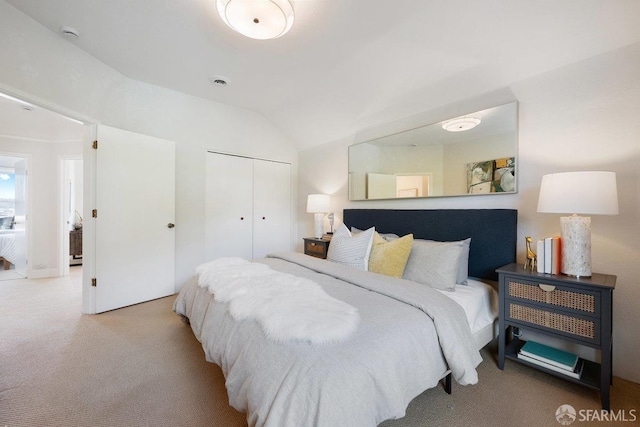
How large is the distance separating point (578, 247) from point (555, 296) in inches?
13.5

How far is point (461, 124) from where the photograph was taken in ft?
7.88

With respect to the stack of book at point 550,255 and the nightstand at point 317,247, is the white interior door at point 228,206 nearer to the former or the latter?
the nightstand at point 317,247

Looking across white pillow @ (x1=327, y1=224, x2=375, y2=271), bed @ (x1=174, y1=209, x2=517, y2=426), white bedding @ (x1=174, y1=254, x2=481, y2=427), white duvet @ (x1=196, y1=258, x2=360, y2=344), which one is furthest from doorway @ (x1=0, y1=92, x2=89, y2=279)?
white pillow @ (x1=327, y1=224, x2=375, y2=271)

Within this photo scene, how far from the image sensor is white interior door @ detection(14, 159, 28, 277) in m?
3.99

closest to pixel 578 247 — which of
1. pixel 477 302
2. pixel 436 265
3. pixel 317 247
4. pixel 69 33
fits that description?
pixel 477 302

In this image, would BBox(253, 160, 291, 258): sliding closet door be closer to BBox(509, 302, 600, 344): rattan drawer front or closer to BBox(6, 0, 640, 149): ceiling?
BBox(6, 0, 640, 149): ceiling

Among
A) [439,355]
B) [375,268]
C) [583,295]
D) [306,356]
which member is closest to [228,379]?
[306,356]

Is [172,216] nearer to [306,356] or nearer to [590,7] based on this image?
[306,356]

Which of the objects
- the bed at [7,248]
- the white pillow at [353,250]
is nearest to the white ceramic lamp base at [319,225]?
the white pillow at [353,250]

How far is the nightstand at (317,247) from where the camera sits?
332cm

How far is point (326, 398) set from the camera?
0.85 metres

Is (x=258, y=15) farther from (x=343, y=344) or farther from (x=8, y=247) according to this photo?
(x=8, y=247)

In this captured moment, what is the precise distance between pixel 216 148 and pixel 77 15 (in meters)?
1.84

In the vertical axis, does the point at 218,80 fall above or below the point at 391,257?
above
